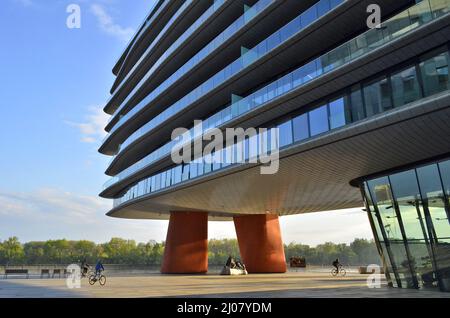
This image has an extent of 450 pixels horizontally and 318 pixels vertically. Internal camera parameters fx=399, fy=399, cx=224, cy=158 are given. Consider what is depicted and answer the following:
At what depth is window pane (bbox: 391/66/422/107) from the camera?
13.9 metres

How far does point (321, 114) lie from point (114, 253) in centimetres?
10467

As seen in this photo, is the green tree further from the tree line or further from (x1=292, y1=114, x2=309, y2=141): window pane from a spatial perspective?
(x1=292, y1=114, x2=309, y2=141): window pane

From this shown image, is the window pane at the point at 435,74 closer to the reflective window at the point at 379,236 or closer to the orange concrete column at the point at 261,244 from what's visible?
the reflective window at the point at 379,236

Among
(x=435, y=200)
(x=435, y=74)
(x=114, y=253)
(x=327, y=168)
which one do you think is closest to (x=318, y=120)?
(x=327, y=168)

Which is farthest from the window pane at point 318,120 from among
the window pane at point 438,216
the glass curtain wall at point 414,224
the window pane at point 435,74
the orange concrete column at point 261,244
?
the orange concrete column at point 261,244

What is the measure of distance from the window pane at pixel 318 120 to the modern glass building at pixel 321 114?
0.07 metres

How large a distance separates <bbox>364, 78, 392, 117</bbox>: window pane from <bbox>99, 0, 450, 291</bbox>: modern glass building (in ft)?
0.16

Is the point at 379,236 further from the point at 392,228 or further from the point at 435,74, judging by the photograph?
the point at 435,74

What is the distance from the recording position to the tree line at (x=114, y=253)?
104m

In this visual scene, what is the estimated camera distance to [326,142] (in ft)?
53.3

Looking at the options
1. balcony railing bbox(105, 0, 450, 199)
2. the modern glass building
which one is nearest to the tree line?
the modern glass building

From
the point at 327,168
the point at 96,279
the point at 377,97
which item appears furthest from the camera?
the point at 96,279

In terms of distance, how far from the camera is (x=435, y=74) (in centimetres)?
1335

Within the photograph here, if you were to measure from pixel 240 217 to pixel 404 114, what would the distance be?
29.4 metres
